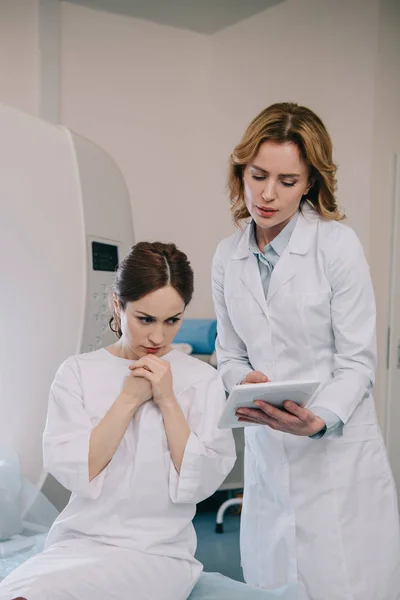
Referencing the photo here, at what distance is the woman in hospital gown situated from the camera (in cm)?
122

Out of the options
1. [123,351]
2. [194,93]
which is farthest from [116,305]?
[194,93]

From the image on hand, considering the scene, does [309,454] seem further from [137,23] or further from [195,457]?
[137,23]

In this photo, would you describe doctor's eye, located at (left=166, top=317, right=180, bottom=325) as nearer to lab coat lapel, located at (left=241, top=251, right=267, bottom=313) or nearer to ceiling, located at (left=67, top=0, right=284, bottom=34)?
lab coat lapel, located at (left=241, top=251, right=267, bottom=313)

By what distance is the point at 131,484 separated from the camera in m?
1.27

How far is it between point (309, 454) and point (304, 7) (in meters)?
2.27

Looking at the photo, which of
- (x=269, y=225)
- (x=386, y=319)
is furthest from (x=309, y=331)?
(x=386, y=319)

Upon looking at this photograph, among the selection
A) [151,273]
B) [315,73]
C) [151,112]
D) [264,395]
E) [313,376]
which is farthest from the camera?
[151,112]

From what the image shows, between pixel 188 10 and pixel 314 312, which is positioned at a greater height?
pixel 188 10

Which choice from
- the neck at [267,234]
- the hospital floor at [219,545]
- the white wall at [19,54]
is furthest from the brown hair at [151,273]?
the white wall at [19,54]

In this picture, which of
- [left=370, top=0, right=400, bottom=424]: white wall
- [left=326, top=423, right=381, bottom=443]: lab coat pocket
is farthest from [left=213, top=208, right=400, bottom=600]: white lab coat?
[left=370, top=0, right=400, bottom=424]: white wall

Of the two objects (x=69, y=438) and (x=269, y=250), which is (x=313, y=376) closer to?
(x=269, y=250)

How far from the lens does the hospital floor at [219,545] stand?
2.44m

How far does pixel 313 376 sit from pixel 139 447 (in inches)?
15.2

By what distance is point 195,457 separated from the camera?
125 cm
